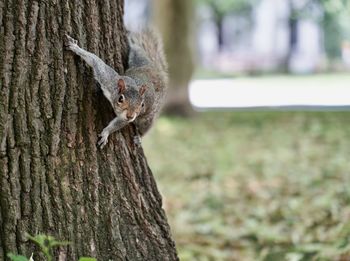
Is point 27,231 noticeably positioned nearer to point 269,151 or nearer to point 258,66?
point 269,151

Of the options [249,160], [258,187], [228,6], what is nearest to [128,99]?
[258,187]

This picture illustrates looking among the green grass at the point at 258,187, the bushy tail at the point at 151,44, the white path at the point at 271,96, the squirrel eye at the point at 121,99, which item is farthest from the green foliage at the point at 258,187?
the white path at the point at 271,96

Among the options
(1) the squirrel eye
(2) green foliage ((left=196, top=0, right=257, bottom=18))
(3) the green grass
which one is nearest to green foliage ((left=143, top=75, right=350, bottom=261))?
(3) the green grass

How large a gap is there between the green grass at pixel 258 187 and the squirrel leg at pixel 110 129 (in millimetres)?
1021

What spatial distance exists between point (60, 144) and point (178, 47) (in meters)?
9.49

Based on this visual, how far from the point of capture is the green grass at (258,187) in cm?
407

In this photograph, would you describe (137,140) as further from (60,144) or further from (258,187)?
(258,187)

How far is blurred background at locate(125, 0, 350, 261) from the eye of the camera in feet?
13.8

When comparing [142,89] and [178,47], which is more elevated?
[178,47]

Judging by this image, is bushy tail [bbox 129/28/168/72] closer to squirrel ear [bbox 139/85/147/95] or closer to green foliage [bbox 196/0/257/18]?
squirrel ear [bbox 139/85/147/95]

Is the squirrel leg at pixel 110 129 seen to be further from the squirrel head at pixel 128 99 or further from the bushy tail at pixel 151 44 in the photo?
the bushy tail at pixel 151 44

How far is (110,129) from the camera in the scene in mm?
2543

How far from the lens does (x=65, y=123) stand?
2.45 metres

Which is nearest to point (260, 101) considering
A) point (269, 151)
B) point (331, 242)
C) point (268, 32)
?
point (269, 151)
